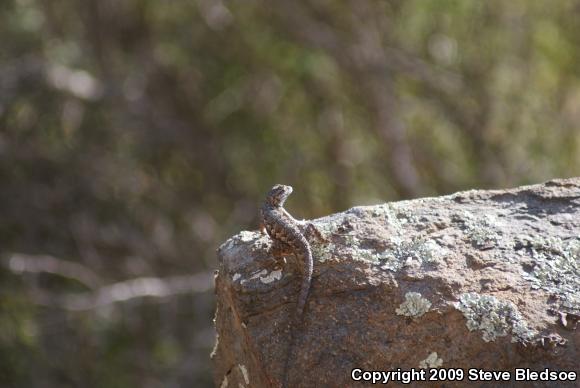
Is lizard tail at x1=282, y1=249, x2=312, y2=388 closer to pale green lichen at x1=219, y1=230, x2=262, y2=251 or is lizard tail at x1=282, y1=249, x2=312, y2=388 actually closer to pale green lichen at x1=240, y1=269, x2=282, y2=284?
pale green lichen at x1=240, y1=269, x2=282, y2=284

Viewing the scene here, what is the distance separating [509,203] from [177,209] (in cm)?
770

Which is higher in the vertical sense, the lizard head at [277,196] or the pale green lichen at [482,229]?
the lizard head at [277,196]

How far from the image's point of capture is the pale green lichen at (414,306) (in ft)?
11.5

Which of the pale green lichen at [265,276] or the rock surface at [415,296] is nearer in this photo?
the rock surface at [415,296]

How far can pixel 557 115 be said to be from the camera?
11438mm

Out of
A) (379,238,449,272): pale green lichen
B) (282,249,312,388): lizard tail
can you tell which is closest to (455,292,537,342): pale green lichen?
(379,238,449,272): pale green lichen

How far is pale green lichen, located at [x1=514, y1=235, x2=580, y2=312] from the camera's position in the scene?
11.6 feet

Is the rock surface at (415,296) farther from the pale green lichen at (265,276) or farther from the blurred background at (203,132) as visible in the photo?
the blurred background at (203,132)

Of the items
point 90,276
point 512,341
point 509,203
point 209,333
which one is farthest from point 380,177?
point 512,341

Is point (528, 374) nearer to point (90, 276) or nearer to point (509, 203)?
point (509, 203)

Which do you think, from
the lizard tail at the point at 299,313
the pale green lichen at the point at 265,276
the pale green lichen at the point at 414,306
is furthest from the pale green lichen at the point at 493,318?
the pale green lichen at the point at 265,276

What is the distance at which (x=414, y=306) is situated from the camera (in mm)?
3510

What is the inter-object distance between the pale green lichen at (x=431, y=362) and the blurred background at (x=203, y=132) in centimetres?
662

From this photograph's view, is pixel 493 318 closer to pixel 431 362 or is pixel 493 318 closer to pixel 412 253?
pixel 431 362
